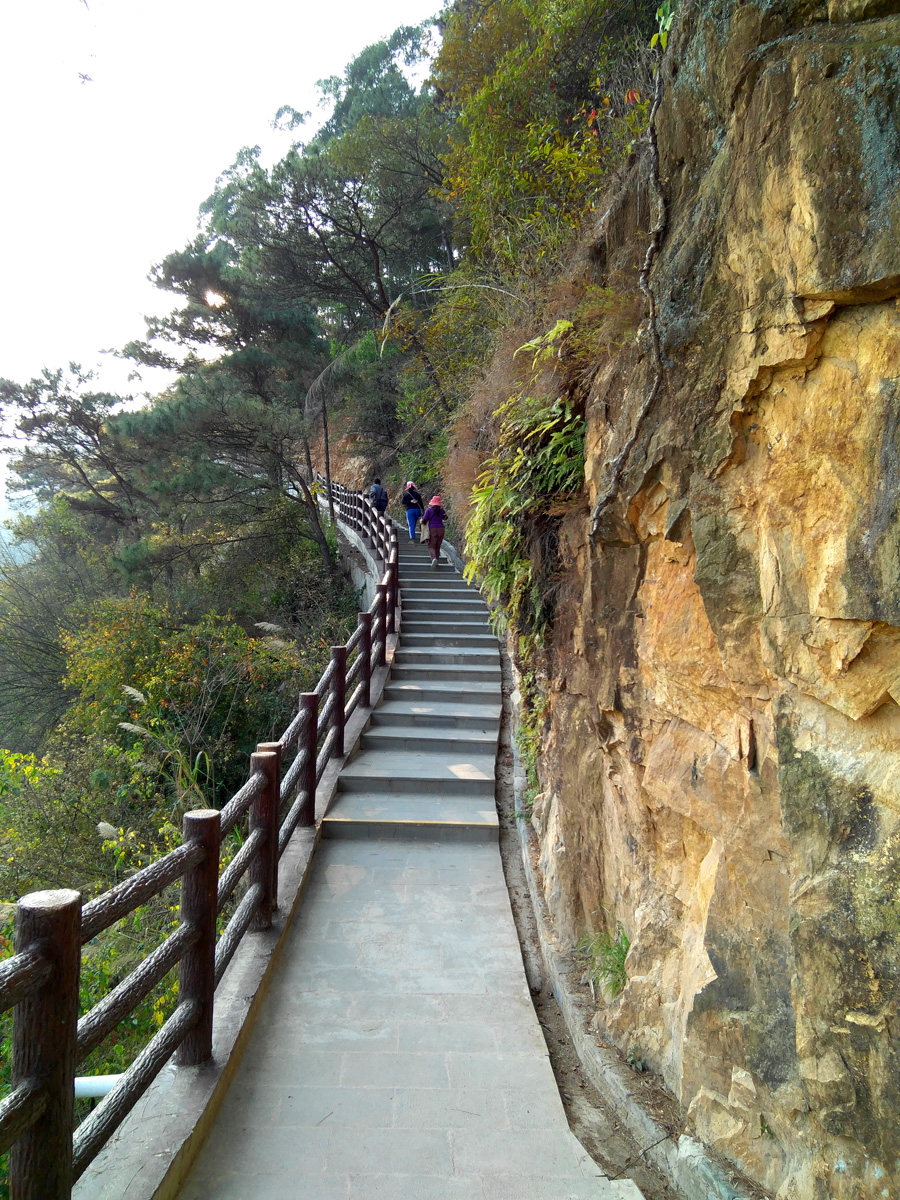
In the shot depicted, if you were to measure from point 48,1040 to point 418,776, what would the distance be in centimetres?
497

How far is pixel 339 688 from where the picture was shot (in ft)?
22.8

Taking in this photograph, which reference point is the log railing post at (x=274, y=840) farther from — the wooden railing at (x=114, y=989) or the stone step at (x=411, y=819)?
the stone step at (x=411, y=819)

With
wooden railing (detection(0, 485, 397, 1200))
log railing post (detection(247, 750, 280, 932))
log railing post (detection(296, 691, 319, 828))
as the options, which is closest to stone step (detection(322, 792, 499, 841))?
log railing post (detection(296, 691, 319, 828))

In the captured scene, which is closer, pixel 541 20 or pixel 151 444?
pixel 541 20

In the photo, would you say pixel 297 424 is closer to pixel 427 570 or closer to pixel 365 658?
pixel 427 570

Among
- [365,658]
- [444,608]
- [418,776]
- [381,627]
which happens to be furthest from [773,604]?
[444,608]

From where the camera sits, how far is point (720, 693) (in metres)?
2.86

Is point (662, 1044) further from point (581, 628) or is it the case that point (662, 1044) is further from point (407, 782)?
point (407, 782)

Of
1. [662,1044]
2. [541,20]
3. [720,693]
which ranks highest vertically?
[541,20]

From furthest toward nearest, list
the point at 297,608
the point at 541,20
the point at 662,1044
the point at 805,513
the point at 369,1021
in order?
the point at 297,608 → the point at 541,20 → the point at 369,1021 → the point at 662,1044 → the point at 805,513

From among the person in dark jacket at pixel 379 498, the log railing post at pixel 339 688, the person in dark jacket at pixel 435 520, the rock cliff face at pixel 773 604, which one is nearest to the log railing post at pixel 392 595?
the person in dark jacket at pixel 435 520

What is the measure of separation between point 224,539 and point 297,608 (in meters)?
2.53

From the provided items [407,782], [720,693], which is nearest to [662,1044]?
[720,693]

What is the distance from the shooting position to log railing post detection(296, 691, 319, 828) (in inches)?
223
